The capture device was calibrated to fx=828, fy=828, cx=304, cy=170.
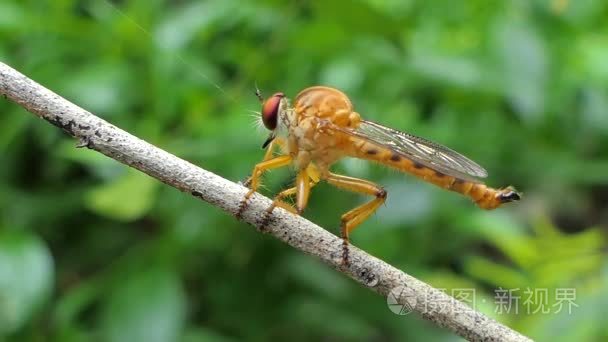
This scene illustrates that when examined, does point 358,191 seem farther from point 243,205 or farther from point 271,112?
point 243,205

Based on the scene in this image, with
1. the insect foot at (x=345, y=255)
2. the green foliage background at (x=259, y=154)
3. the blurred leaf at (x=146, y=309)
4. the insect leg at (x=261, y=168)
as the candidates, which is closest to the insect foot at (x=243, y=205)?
the insect leg at (x=261, y=168)

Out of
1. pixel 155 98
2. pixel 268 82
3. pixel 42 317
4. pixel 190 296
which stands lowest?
pixel 42 317

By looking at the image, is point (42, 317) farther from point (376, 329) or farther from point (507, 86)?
point (507, 86)

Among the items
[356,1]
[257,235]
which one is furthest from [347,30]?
[257,235]

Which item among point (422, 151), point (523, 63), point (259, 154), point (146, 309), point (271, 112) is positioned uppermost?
point (523, 63)

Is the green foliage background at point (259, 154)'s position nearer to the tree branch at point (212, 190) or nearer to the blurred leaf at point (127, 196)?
the blurred leaf at point (127, 196)

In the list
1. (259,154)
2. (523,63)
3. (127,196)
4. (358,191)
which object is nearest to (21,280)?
(127,196)
